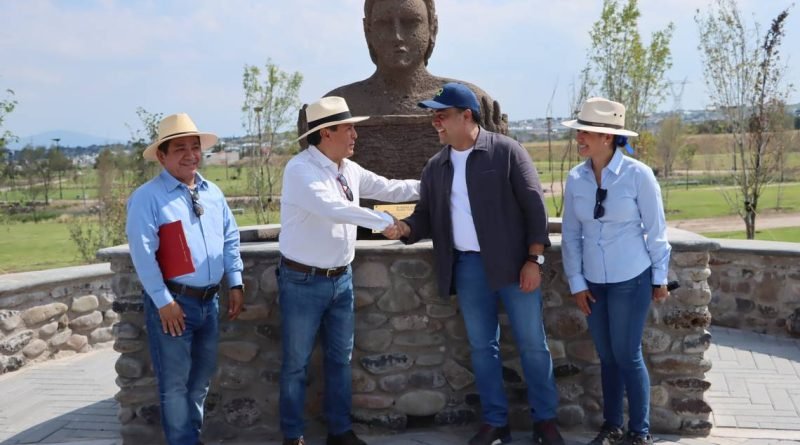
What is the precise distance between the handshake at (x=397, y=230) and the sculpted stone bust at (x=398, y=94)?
1.61 meters

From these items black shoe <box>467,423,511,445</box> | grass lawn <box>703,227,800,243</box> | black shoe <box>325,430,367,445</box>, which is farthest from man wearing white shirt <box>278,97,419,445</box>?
grass lawn <box>703,227,800,243</box>

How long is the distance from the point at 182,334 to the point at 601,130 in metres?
2.26

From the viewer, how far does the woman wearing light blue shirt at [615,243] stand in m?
3.65

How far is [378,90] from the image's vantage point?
19.0 feet

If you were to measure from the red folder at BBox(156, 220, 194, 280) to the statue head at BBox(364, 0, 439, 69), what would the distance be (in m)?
2.65

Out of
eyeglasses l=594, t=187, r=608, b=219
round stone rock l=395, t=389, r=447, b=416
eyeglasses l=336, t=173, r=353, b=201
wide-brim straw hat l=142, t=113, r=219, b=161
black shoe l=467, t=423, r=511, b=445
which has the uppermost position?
wide-brim straw hat l=142, t=113, r=219, b=161

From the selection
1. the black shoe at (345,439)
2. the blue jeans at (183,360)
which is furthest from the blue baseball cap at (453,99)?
the black shoe at (345,439)

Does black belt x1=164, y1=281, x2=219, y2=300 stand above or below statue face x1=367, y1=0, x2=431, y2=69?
below

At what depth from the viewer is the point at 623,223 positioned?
3680mm

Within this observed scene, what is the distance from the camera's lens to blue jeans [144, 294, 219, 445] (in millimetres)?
3572

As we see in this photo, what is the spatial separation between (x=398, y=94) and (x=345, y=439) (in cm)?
274

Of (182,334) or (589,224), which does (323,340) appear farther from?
(589,224)

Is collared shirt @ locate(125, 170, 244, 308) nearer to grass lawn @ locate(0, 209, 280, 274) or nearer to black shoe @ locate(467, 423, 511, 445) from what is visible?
black shoe @ locate(467, 423, 511, 445)

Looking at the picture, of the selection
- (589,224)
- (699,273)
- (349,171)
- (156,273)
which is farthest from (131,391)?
(699,273)
